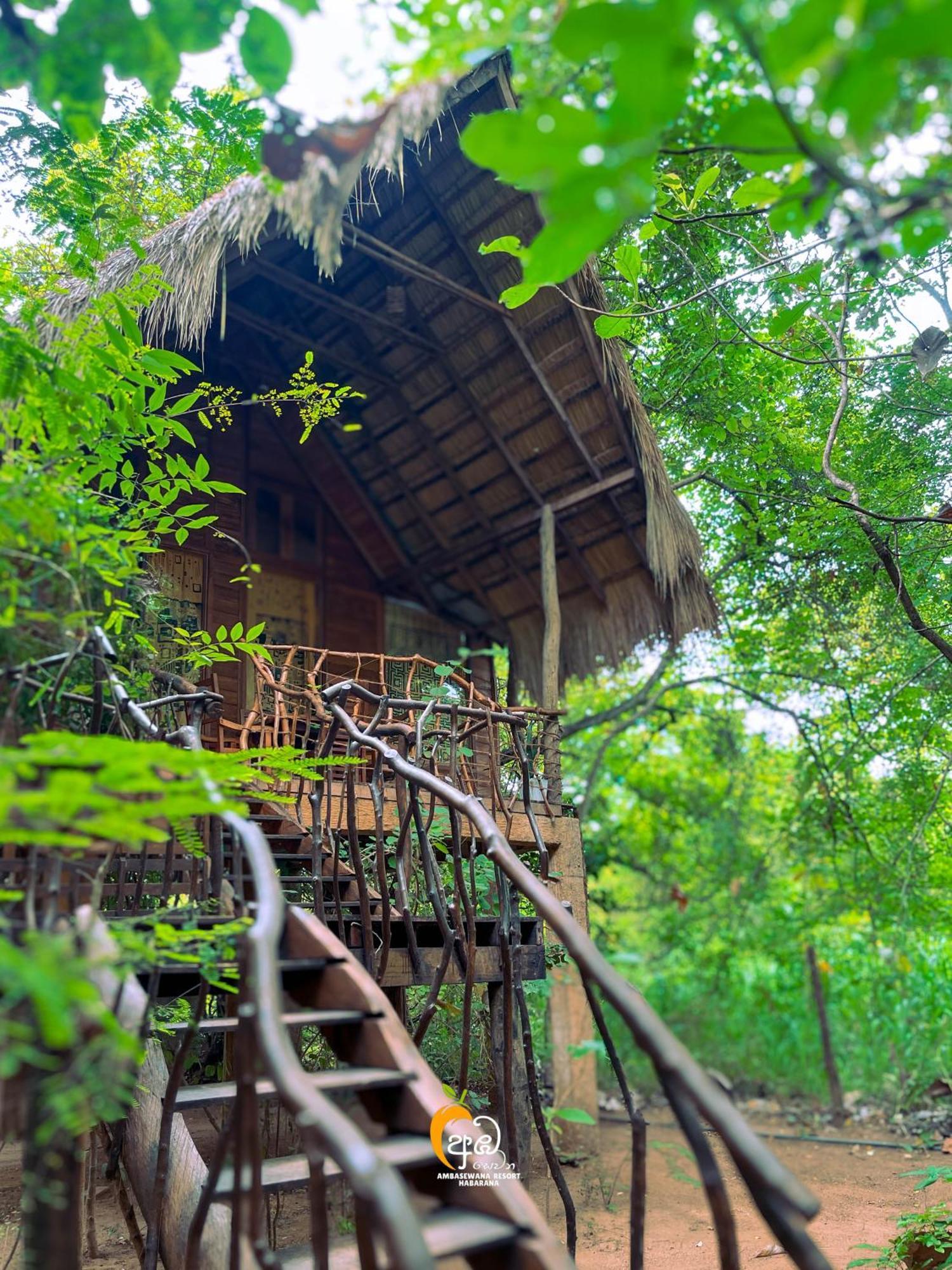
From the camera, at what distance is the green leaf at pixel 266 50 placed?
1.96m

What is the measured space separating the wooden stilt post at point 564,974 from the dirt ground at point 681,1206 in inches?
13.7

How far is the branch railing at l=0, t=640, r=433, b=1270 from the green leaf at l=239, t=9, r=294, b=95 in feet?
4.42

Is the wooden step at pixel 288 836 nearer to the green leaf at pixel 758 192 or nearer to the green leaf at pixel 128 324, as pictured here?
the green leaf at pixel 128 324

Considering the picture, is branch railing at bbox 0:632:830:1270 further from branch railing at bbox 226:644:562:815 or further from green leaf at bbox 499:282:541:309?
green leaf at bbox 499:282:541:309

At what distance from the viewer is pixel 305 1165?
240 cm

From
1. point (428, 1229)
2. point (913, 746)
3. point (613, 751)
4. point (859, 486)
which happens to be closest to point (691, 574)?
point (859, 486)

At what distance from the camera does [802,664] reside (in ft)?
25.5

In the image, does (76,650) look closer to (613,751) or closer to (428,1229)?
(428,1229)

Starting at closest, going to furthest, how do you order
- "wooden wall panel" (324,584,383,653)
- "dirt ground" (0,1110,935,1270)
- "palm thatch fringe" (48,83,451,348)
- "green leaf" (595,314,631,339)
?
"green leaf" (595,314,631,339) < "palm thatch fringe" (48,83,451,348) < "dirt ground" (0,1110,935,1270) < "wooden wall panel" (324,584,383,653)

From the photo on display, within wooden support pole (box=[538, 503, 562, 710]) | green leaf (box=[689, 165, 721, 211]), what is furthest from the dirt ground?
green leaf (box=[689, 165, 721, 211])

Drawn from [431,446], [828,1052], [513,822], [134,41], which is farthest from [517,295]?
[828,1052]

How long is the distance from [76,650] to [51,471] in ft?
1.58

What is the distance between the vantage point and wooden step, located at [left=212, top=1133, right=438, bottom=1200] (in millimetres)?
1921

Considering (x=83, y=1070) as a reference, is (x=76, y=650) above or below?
above
